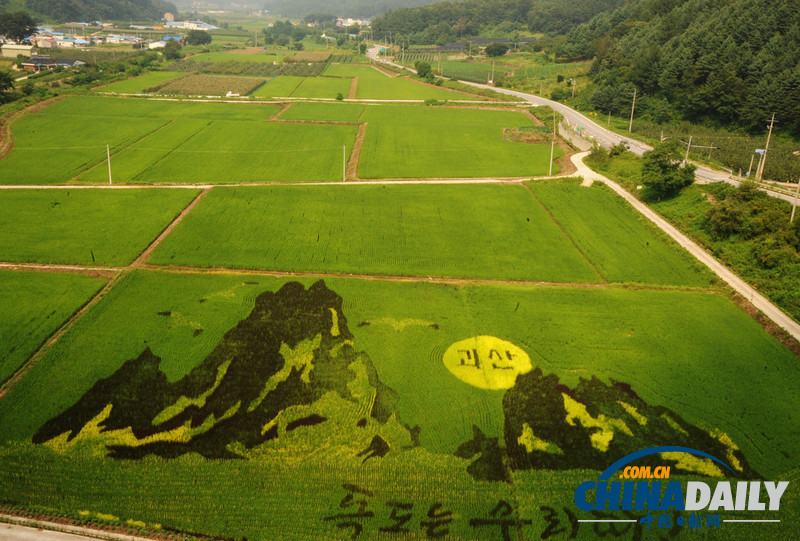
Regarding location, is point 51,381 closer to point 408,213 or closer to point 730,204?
point 408,213

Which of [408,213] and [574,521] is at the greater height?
[408,213]

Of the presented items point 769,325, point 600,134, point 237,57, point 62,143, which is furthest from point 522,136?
point 237,57

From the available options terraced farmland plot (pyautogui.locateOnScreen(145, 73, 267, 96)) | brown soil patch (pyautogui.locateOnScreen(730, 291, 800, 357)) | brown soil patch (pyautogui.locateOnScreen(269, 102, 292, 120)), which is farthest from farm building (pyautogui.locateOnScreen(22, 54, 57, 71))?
brown soil patch (pyautogui.locateOnScreen(730, 291, 800, 357))

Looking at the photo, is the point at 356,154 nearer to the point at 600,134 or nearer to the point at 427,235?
the point at 427,235

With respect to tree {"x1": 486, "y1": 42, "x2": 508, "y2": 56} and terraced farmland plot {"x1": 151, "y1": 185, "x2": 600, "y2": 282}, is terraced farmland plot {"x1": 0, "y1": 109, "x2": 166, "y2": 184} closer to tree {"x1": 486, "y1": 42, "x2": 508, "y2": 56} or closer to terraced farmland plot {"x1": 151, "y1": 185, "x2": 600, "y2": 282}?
terraced farmland plot {"x1": 151, "y1": 185, "x2": 600, "y2": 282}

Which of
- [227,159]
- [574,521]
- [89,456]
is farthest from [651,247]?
[227,159]

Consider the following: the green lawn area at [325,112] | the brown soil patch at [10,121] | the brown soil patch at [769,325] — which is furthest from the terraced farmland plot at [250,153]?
the brown soil patch at [769,325]
